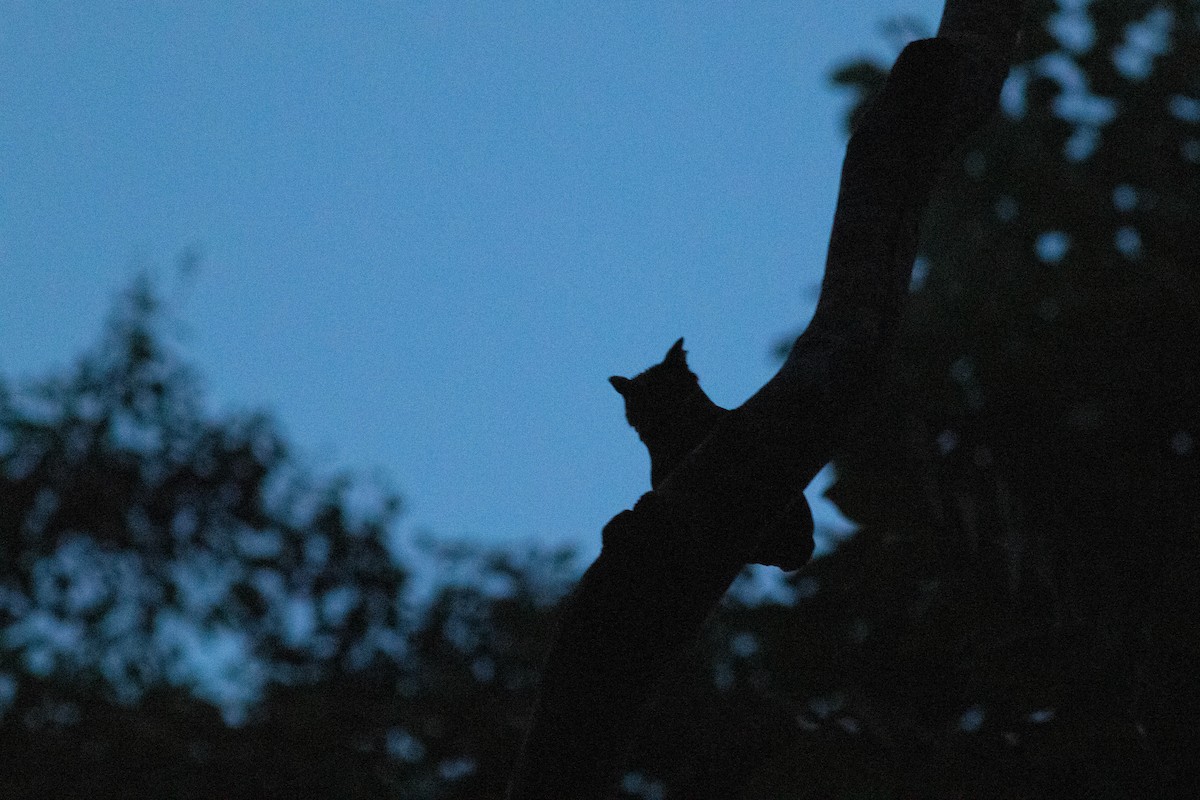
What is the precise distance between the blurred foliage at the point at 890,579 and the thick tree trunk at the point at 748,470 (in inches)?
32.1

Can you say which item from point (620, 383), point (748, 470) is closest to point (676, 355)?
point (620, 383)

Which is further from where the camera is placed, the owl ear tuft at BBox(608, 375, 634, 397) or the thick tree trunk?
the owl ear tuft at BBox(608, 375, 634, 397)

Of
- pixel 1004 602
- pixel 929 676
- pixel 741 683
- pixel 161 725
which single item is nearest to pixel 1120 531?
pixel 929 676

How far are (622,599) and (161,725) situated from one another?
970 cm

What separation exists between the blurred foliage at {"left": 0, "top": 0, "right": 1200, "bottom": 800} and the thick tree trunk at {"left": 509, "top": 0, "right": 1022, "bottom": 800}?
816 mm

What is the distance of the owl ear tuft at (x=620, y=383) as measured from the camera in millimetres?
2266

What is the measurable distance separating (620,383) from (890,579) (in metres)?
2.26

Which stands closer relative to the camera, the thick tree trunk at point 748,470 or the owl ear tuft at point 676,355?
the thick tree trunk at point 748,470

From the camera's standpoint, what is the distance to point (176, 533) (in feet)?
55.6

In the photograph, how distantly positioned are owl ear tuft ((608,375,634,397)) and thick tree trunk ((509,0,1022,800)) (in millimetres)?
359

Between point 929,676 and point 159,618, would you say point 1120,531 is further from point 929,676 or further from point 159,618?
point 159,618

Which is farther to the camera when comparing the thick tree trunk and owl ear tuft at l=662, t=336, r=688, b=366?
owl ear tuft at l=662, t=336, r=688, b=366

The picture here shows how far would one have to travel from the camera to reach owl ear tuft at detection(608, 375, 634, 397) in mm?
2266

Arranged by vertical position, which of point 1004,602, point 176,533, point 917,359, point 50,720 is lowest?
point 1004,602
